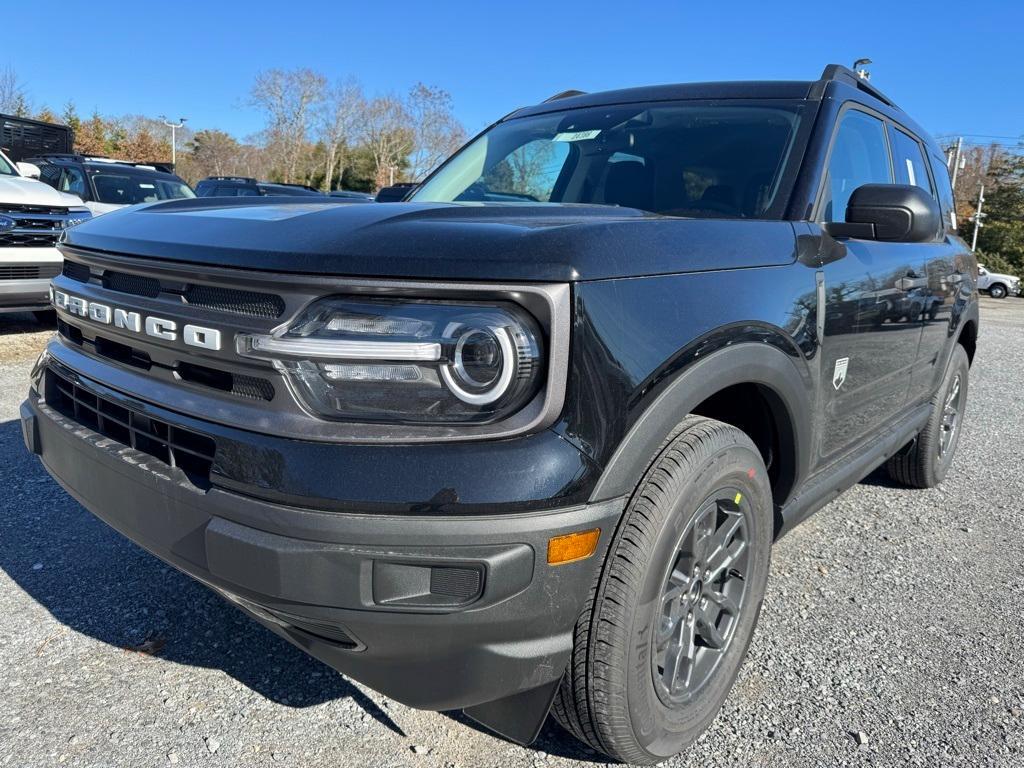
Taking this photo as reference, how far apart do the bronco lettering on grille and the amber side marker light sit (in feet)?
2.61

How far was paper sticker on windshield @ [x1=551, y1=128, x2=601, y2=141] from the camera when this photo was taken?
3113 millimetres

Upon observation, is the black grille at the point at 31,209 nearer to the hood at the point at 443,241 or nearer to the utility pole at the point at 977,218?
the hood at the point at 443,241

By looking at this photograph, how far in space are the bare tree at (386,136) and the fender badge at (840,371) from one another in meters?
41.7

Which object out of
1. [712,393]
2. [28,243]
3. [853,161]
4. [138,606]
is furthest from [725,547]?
[28,243]

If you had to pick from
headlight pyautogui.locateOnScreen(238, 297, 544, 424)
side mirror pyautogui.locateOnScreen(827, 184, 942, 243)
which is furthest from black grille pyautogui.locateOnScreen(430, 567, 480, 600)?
side mirror pyautogui.locateOnScreen(827, 184, 942, 243)

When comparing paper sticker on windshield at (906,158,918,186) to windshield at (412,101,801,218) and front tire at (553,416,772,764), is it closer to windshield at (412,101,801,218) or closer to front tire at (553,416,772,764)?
windshield at (412,101,801,218)

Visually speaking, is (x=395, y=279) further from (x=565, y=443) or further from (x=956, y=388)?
(x=956, y=388)

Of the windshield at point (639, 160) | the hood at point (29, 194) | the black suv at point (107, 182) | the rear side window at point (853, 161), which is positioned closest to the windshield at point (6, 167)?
the hood at point (29, 194)

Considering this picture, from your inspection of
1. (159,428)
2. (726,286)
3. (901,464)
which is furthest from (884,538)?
(159,428)

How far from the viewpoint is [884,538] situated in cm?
365

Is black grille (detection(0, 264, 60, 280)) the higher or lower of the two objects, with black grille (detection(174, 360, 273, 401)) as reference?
lower

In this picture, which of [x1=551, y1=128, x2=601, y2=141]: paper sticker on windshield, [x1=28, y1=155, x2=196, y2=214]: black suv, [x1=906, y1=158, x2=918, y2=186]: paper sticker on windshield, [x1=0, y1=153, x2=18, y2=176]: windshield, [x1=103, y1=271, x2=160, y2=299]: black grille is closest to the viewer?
[x1=103, y1=271, x2=160, y2=299]: black grille

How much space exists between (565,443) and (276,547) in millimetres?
576

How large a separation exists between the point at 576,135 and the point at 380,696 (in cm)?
218
